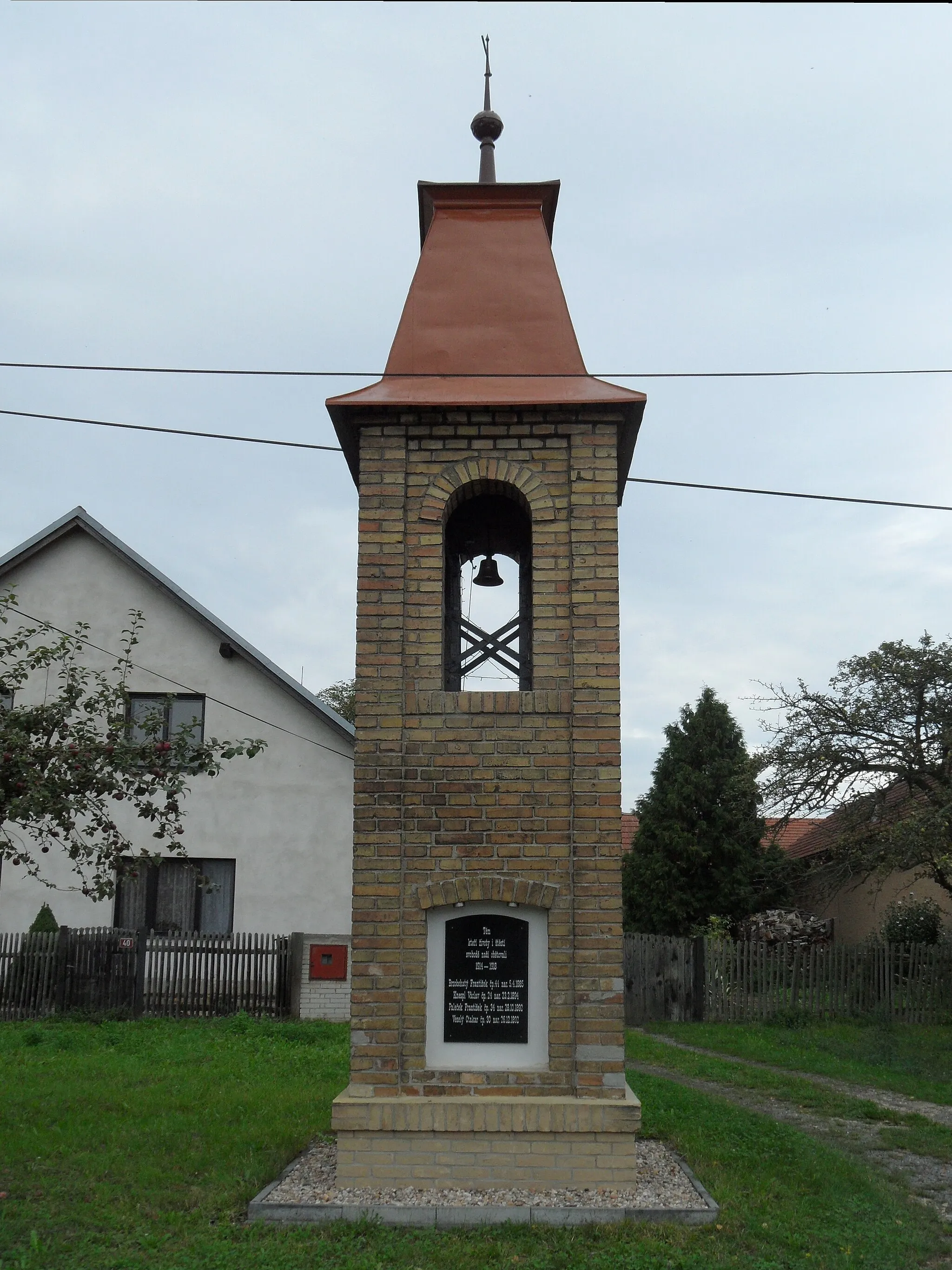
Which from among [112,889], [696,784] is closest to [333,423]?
[112,889]

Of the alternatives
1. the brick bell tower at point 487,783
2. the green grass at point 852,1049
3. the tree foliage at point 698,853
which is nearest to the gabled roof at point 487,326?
the brick bell tower at point 487,783

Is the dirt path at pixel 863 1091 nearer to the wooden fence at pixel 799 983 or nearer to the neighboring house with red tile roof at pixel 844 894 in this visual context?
the wooden fence at pixel 799 983

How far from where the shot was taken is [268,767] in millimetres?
16844

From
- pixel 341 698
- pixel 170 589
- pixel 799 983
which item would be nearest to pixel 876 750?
pixel 799 983

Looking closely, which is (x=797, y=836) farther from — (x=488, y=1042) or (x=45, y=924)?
(x=488, y=1042)

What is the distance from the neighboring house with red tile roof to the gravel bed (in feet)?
43.1

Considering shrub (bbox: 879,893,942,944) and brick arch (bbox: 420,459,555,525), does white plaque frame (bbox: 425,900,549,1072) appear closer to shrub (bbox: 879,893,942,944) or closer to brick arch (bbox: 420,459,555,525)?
brick arch (bbox: 420,459,555,525)

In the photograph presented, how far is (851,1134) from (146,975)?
9618 millimetres

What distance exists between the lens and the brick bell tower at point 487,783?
669cm

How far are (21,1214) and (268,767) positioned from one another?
10.5 metres

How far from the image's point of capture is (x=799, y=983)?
16.7m

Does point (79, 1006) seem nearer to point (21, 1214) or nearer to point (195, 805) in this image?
point (195, 805)

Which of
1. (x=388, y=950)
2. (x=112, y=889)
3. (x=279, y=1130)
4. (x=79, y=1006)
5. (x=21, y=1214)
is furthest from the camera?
(x=79, y=1006)

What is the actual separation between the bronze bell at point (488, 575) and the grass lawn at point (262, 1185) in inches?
167
